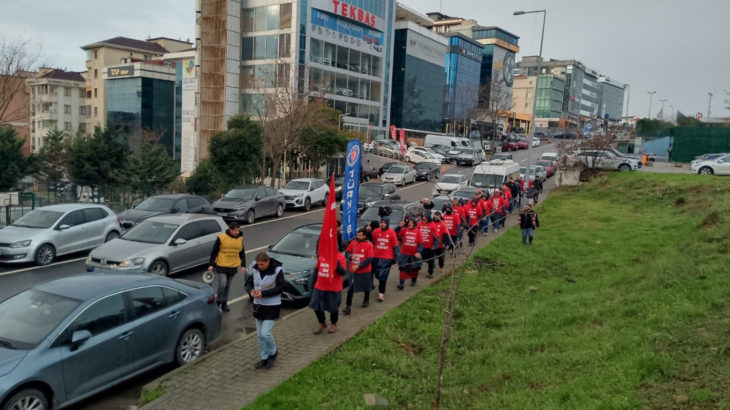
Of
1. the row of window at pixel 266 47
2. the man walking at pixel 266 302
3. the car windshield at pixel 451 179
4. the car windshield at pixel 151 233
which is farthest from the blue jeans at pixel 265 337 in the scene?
the row of window at pixel 266 47

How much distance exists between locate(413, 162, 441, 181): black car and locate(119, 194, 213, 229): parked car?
22960mm

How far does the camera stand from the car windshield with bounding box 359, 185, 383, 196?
2298 centimetres

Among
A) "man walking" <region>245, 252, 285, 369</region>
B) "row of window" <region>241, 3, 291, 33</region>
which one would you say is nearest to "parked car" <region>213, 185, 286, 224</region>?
"man walking" <region>245, 252, 285, 369</region>

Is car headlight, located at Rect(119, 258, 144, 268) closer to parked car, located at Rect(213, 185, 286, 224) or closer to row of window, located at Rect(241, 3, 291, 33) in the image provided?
parked car, located at Rect(213, 185, 286, 224)

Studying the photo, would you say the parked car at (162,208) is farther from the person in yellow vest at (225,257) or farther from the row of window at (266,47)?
the row of window at (266,47)

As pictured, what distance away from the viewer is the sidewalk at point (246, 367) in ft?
Result: 21.0

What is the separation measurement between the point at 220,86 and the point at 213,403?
53.0 metres

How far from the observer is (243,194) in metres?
21.7

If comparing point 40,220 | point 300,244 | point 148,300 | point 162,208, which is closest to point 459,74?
point 162,208

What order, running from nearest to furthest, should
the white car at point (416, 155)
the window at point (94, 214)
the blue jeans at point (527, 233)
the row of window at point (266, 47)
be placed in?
the window at point (94, 214), the blue jeans at point (527, 233), the white car at point (416, 155), the row of window at point (266, 47)

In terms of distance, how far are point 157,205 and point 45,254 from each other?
14.2 ft

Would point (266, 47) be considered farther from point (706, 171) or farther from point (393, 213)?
point (393, 213)

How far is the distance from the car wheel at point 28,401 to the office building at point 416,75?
78.1m

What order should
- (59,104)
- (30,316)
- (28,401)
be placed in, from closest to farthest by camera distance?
(28,401), (30,316), (59,104)
